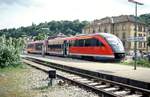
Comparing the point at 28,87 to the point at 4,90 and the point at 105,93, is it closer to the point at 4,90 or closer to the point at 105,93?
the point at 4,90

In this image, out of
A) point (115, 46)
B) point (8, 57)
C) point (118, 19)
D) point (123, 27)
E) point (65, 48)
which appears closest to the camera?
point (8, 57)

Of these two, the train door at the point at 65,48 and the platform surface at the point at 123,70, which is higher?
the train door at the point at 65,48

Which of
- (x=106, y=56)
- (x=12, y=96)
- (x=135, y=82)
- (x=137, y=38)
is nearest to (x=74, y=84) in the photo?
(x=135, y=82)

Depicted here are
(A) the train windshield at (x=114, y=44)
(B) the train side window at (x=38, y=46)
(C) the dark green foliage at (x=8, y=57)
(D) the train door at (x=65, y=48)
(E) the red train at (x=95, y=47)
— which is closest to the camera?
(C) the dark green foliage at (x=8, y=57)

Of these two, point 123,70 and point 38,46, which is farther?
point 38,46

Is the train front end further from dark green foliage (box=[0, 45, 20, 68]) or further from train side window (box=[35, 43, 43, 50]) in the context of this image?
train side window (box=[35, 43, 43, 50])

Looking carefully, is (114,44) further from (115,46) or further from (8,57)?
(8,57)

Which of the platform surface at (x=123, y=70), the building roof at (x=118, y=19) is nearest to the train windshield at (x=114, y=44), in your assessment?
the platform surface at (x=123, y=70)

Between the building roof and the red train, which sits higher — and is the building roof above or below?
above

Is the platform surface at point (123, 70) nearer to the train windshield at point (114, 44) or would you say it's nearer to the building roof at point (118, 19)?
the train windshield at point (114, 44)

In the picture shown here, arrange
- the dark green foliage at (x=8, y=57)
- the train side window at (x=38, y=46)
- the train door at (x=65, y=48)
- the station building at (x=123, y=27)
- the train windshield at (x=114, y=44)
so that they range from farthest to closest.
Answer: the station building at (x=123, y=27), the train side window at (x=38, y=46), the train door at (x=65, y=48), the train windshield at (x=114, y=44), the dark green foliage at (x=8, y=57)

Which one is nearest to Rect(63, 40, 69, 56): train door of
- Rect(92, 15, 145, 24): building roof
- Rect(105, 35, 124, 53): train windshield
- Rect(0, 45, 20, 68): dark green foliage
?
Rect(105, 35, 124, 53): train windshield

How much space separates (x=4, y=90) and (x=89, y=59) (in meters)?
22.5

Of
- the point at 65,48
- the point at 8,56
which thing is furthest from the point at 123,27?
the point at 8,56
